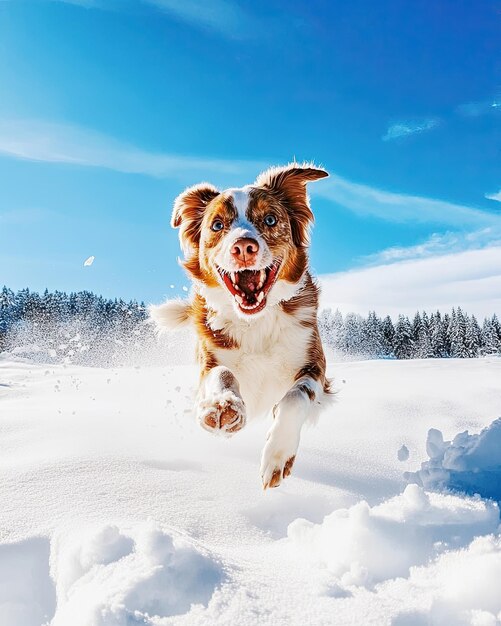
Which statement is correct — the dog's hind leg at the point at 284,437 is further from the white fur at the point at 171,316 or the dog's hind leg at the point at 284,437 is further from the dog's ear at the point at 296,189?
the white fur at the point at 171,316

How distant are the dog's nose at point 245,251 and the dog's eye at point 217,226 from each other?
1.87 feet

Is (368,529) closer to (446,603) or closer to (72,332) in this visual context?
(446,603)

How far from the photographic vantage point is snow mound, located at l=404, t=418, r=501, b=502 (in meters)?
4.14

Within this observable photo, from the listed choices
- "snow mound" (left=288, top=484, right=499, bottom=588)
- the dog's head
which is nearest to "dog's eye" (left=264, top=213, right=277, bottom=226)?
the dog's head

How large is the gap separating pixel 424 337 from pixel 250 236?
6900cm

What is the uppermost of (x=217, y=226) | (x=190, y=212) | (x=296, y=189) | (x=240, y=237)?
(x=296, y=189)

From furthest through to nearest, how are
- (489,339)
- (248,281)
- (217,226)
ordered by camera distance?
(489,339), (217,226), (248,281)

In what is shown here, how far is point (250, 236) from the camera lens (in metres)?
4.23

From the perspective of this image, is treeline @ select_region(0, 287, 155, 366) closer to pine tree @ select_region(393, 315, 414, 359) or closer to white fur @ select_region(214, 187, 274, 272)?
pine tree @ select_region(393, 315, 414, 359)

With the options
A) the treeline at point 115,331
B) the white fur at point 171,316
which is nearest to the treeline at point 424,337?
the treeline at point 115,331

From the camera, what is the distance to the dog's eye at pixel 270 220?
15.5 feet

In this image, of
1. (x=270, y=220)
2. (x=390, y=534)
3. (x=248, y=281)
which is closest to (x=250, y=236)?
(x=248, y=281)

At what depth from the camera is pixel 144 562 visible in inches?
108

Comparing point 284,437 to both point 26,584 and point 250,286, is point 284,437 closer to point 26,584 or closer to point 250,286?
point 250,286
